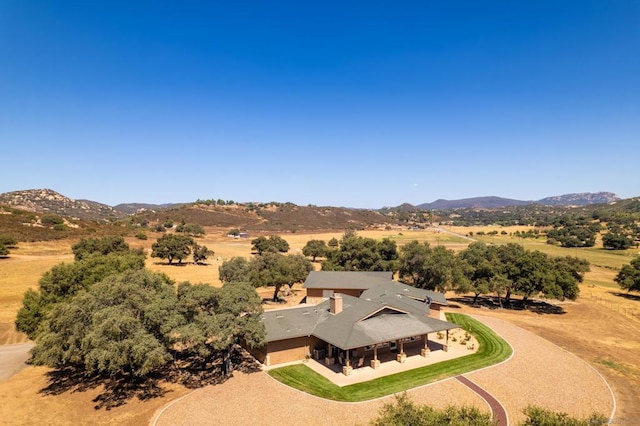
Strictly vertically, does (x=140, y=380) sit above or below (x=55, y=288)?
below

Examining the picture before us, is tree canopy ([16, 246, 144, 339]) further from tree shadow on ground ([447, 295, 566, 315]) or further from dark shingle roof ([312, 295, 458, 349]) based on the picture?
tree shadow on ground ([447, 295, 566, 315])

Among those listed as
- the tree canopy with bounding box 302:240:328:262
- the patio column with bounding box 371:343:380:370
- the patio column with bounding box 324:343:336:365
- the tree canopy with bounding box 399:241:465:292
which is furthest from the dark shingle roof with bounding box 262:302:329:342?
the tree canopy with bounding box 302:240:328:262

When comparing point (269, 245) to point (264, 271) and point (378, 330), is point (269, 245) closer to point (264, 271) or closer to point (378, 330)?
point (264, 271)

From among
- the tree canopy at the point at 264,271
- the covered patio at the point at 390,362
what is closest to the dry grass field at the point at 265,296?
the tree canopy at the point at 264,271

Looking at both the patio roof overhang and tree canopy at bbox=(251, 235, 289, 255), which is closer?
the patio roof overhang

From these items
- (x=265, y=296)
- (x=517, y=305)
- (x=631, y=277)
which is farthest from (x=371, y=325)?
(x=631, y=277)

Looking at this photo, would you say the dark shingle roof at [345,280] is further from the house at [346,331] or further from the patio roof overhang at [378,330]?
the patio roof overhang at [378,330]
